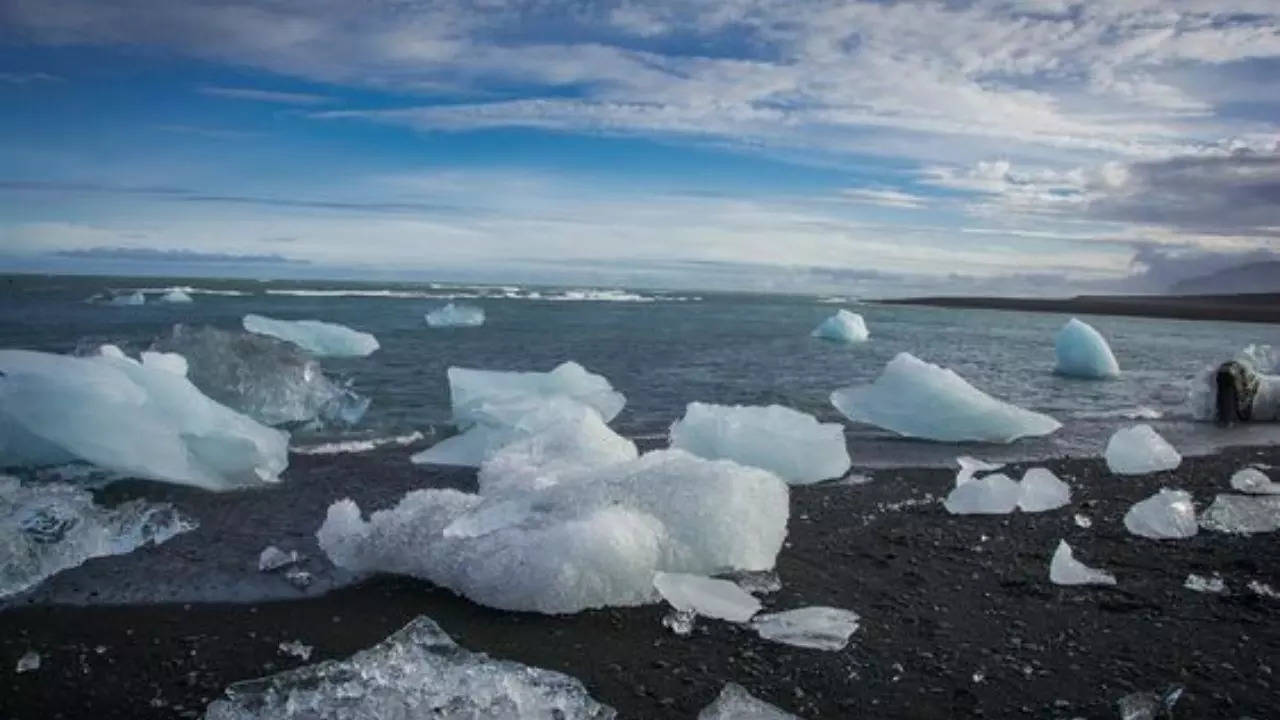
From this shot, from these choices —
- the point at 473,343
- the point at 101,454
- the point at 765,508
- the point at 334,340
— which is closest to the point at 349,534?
the point at 765,508

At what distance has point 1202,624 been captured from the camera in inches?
135

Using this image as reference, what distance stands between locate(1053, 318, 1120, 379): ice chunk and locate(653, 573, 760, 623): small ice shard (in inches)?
507

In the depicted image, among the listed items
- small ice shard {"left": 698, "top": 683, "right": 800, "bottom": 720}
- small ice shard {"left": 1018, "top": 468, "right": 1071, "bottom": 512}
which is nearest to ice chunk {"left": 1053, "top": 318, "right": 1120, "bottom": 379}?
small ice shard {"left": 1018, "top": 468, "right": 1071, "bottom": 512}

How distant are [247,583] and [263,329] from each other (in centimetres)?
1122

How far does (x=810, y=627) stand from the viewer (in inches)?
129

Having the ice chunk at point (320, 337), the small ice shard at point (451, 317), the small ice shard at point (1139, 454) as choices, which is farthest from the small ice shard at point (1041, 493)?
the small ice shard at point (451, 317)

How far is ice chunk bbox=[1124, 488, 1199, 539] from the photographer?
15.2 ft

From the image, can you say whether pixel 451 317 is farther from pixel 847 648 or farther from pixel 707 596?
pixel 847 648

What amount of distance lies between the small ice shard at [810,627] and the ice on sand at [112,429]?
3578mm

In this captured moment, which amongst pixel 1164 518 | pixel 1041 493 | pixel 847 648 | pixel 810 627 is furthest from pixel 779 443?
pixel 847 648

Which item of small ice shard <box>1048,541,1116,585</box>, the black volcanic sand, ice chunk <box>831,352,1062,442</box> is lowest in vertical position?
the black volcanic sand

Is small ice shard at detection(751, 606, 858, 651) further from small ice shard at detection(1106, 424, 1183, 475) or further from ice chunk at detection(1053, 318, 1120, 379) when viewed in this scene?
ice chunk at detection(1053, 318, 1120, 379)

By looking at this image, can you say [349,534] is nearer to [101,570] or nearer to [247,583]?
[247,583]

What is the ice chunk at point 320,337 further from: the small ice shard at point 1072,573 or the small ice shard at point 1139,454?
the small ice shard at point 1072,573
